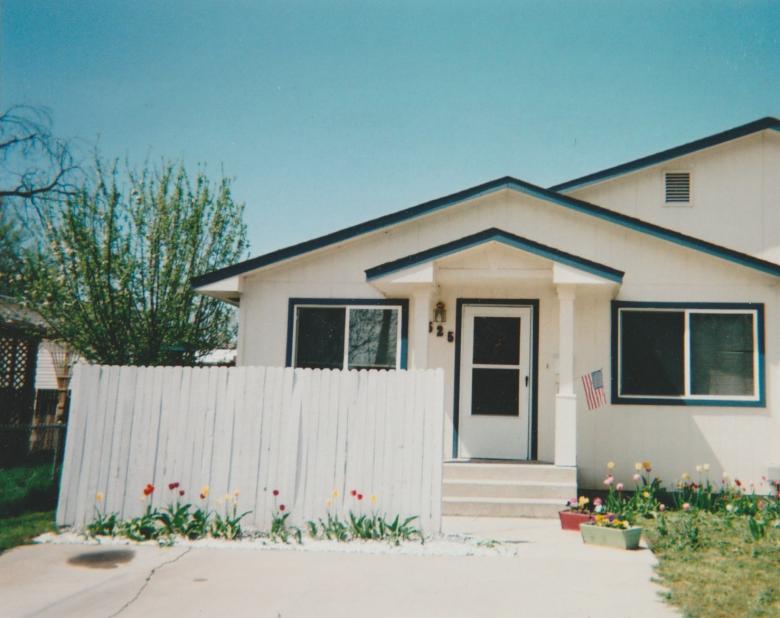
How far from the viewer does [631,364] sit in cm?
1045

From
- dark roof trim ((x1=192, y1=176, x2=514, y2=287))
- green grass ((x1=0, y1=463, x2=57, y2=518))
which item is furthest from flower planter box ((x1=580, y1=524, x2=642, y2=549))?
green grass ((x1=0, y1=463, x2=57, y2=518))

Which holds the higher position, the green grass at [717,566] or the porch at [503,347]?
the porch at [503,347]

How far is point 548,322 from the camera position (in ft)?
34.9

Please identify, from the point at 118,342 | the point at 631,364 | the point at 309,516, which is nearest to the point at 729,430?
the point at 631,364

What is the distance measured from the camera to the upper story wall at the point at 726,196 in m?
11.8

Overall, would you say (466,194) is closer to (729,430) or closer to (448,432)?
(448,432)

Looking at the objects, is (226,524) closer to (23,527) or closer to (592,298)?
(23,527)

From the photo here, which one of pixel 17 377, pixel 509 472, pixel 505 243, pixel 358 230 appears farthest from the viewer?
pixel 17 377

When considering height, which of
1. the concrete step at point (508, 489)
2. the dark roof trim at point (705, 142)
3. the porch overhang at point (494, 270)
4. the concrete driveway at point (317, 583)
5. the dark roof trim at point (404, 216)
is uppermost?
the dark roof trim at point (705, 142)

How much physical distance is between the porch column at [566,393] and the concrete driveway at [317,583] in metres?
2.29

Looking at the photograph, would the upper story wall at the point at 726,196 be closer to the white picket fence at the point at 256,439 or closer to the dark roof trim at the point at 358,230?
the dark roof trim at the point at 358,230

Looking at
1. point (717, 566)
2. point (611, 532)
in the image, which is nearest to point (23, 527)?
point (611, 532)

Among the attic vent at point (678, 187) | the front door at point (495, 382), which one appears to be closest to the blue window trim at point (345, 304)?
the front door at point (495, 382)

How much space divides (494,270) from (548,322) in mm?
1455
